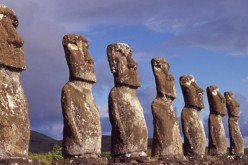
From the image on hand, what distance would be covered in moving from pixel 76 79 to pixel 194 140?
6.16m

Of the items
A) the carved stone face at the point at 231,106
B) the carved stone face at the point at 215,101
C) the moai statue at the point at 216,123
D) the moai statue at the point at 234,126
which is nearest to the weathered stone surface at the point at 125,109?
the moai statue at the point at 216,123

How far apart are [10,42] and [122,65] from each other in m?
4.75

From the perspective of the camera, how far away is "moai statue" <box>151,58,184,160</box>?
1465 centimetres

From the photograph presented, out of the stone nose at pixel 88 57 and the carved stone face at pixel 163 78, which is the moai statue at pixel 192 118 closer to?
the carved stone face at pixel 163 78

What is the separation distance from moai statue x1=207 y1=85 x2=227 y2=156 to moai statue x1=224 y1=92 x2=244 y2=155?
2108mm

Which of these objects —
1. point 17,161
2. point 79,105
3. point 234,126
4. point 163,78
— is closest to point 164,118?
point 163,78

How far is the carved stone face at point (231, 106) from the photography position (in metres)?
22.0

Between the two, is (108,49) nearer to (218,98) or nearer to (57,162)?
(57,162)

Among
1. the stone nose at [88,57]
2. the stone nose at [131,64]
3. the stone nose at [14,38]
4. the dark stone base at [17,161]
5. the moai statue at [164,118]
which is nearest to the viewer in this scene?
the dark stone base at [17,161]

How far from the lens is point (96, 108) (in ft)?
38.8

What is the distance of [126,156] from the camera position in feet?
41.5

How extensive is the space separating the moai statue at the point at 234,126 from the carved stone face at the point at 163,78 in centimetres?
661

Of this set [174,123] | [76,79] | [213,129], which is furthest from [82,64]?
[213,129]

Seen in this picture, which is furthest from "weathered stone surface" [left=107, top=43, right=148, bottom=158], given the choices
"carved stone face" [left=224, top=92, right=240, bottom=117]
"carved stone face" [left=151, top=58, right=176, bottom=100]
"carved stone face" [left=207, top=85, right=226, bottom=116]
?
"carved stone face" [left=224, top=92, right=240, bottom=117]
